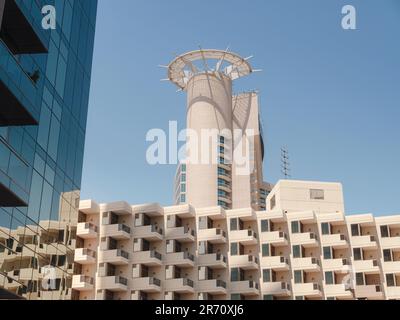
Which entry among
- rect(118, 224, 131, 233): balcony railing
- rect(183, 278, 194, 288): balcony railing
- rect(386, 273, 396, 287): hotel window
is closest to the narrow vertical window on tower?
rect(118, 224, 131, 233): balcony railing

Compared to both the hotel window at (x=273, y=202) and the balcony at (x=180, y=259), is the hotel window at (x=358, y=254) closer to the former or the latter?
the balcony at (x=180, y=259)

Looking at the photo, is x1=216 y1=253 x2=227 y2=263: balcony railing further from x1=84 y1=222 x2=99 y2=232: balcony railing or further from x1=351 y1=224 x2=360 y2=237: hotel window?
x1=351 y1=224 x2=360 y2=237: hotel window

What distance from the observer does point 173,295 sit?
64062 mm

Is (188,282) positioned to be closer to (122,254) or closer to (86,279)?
(122,254)

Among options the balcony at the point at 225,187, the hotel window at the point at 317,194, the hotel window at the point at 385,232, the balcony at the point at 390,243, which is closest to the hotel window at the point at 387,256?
the balcony at the point at 390,243

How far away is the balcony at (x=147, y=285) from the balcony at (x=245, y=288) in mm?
8349

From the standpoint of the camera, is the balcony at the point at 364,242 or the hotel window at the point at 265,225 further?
the hotel window at the point at 265,225

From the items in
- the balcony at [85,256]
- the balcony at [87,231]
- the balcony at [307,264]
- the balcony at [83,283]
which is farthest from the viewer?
the balcony at [87,231]

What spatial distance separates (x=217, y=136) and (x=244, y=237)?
49478 mm

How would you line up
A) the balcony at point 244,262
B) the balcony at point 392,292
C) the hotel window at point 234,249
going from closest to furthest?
1. the balcony at point 392,292
2. the balcony at point 244,262
3. the hotel window at point 234,249

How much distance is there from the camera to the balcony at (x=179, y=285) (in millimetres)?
63906

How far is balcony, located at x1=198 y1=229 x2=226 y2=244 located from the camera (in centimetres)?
6731

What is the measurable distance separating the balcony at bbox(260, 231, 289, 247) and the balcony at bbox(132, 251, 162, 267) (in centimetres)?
1222
